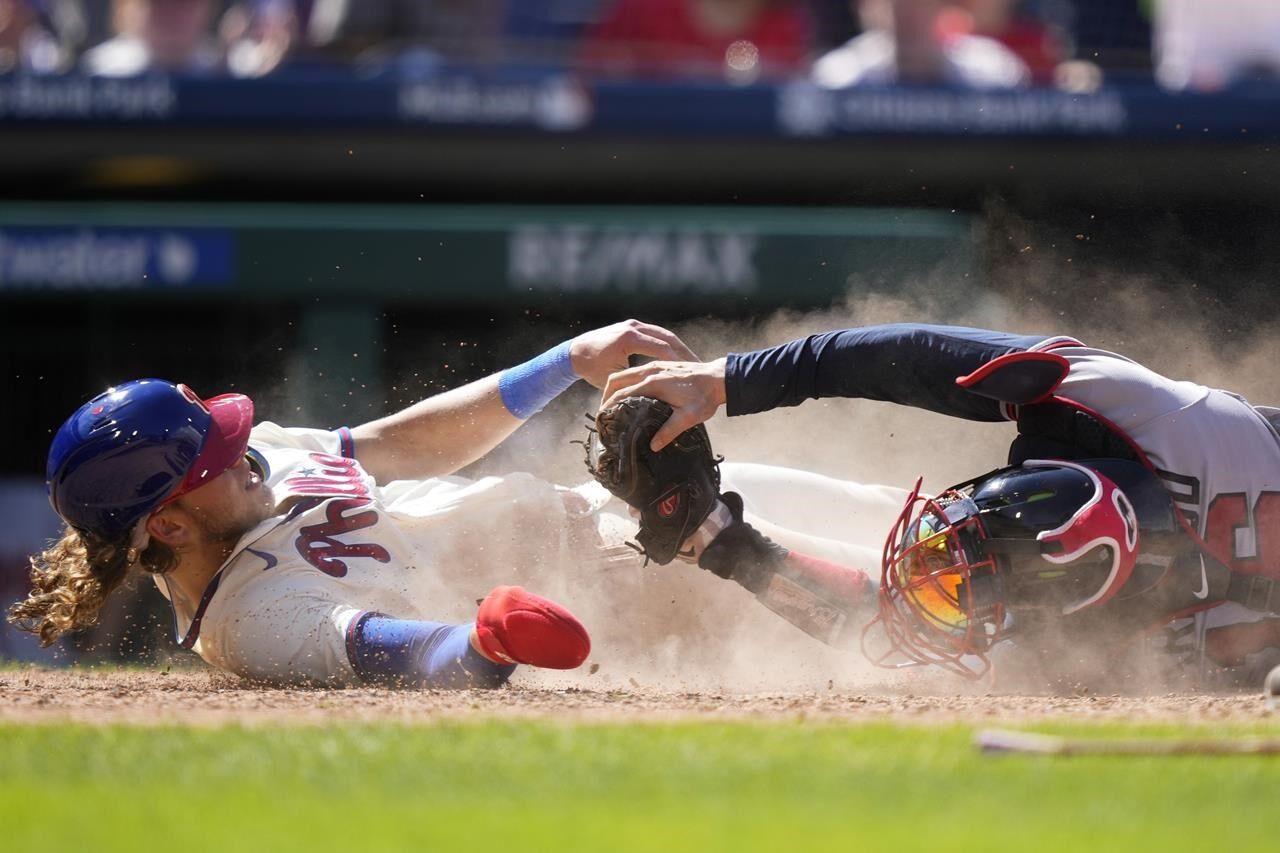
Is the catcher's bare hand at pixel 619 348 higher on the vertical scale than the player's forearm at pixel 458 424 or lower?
higher

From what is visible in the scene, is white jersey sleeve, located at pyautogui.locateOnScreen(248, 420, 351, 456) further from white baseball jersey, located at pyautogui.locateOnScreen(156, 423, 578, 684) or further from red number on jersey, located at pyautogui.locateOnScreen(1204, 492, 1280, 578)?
red number on jersey, located at pyautogui.locateOnScreen(1204, 492, 1280, 578)

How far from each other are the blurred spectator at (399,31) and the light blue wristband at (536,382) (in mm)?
3747

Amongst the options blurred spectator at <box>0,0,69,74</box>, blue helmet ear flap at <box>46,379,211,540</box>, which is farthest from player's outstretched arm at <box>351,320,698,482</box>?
blurred spectator at <box>0,0,69,74</box>

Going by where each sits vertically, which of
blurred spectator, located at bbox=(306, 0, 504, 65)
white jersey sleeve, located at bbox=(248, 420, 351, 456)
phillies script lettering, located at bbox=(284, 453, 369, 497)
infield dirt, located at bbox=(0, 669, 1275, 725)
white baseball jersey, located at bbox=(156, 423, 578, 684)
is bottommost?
infield dirt, located at bbox=(0, 669, 1275, 725)

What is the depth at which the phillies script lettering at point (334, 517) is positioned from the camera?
440 centimetres

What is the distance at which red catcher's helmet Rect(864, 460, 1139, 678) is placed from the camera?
382 cm

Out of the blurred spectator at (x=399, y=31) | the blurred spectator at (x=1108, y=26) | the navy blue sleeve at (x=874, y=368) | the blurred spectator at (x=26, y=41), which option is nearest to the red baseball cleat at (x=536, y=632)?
the navy blue sleeve at (x=874, y=368)

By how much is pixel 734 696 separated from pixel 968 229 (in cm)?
411

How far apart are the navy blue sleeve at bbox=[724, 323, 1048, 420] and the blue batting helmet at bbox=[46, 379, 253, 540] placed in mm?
1459

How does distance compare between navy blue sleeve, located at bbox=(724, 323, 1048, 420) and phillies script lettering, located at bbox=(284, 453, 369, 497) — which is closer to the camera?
navy blue sleeve, located at bbox=(724, 323, 1048, 420)

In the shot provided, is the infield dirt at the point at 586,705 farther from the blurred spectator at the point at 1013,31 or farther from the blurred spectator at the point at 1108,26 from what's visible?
the blurred spectator at the point at 1108,26

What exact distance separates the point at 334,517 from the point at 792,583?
1.32 m

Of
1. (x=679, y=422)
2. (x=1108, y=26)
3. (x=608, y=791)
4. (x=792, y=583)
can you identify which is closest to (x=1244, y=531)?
(x=792, y=583)

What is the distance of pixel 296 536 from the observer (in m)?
4.40
